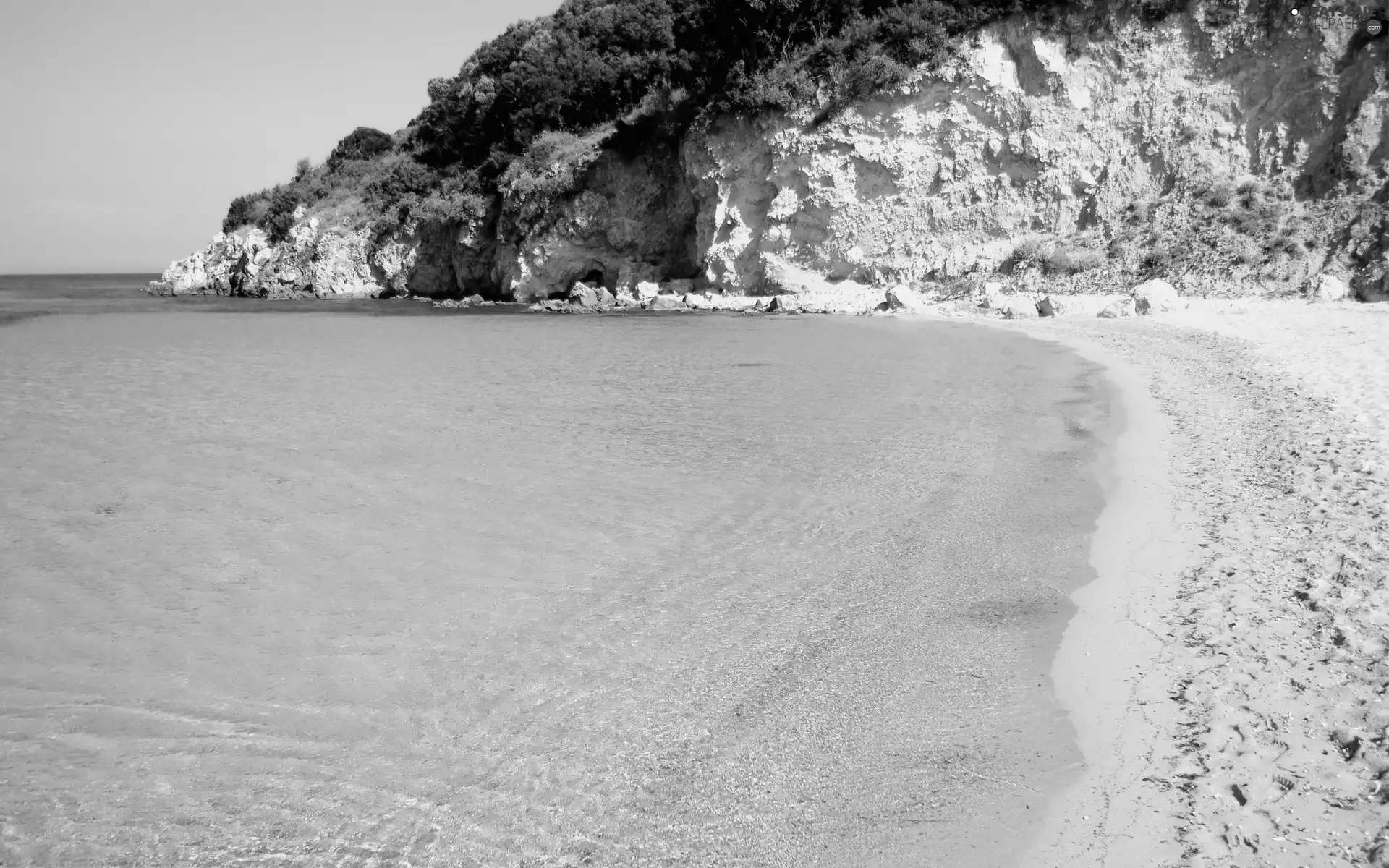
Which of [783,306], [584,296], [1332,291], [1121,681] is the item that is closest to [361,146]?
[584,296]

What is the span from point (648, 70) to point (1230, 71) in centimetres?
1810

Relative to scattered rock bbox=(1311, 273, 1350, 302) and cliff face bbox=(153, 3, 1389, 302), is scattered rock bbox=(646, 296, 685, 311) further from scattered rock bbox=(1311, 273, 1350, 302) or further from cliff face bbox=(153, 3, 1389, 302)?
scattered rock bbox=(1311, 273, 1350, 302)

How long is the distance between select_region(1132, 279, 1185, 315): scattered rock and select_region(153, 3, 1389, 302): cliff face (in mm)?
1783

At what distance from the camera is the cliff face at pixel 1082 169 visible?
62.0 feet

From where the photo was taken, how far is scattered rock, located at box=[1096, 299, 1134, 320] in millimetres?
18078

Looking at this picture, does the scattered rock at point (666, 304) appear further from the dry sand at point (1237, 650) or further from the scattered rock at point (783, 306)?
the dry sand at point (1237, 650)

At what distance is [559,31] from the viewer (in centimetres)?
3444

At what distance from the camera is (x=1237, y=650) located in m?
3.89

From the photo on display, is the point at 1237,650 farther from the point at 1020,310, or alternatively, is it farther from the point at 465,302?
the point at 465,302

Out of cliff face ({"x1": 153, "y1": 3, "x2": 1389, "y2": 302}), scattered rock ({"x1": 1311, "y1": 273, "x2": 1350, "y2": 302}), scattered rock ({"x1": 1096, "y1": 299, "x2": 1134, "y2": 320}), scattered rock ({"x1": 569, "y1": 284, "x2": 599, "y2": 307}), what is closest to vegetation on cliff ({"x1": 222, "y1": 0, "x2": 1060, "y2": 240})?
cliff face ({"x1": 153, "y1": 3, "x2": 1389, "y2": 302})

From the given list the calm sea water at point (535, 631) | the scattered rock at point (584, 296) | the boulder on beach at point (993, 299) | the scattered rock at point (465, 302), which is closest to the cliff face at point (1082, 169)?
the boulder on beach at point (993, 299)

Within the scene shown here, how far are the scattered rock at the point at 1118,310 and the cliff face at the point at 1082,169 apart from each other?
2218mm

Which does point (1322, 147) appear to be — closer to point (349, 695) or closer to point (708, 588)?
point (708, 588)

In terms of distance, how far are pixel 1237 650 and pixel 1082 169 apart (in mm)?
21410
